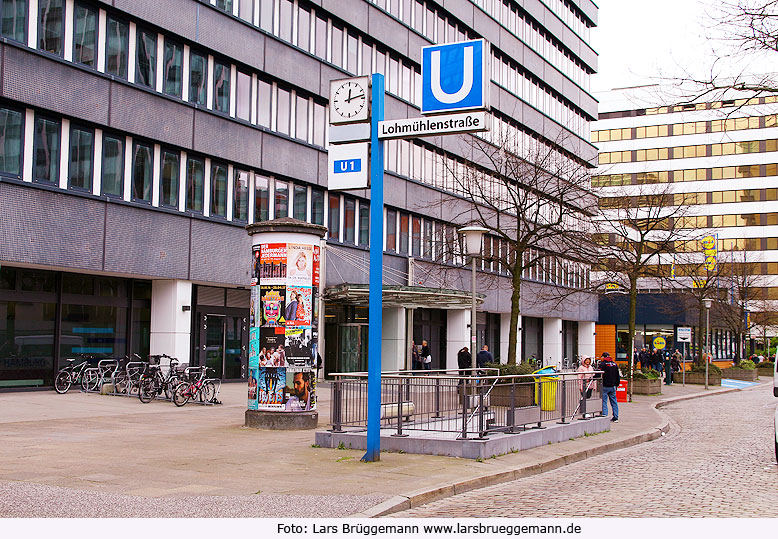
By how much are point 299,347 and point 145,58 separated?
14911mm

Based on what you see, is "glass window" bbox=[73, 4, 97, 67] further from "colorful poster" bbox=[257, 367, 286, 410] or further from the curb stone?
the curb stone

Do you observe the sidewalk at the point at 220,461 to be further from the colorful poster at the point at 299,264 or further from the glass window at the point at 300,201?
the glass window at the point at 300,201

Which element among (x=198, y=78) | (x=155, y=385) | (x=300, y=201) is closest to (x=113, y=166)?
(x=198, y=78)

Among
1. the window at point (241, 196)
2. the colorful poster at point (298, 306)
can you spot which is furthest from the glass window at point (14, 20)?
the colorful poster at point (298, 306)

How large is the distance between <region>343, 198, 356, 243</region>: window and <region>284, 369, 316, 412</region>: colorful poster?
20.5m

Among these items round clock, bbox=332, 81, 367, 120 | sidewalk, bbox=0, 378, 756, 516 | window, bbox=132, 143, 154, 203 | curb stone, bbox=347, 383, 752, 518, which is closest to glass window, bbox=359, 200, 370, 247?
window, bbox=132, 143, 154, 203

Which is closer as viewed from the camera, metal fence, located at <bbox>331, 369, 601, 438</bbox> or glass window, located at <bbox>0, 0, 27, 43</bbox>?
metal fence, located at <bbox>331, 369, 601, 438</bbox>

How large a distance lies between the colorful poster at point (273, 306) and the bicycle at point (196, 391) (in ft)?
20.6

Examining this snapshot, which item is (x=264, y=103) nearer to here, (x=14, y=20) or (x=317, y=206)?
(x=317, y=206)

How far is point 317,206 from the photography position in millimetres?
35375

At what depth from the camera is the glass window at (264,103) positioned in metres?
32.6

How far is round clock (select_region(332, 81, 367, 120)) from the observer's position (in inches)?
511

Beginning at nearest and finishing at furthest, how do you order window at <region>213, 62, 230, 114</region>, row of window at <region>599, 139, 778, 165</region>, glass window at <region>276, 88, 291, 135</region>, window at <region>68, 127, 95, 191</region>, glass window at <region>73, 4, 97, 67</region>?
window at <region>68, 127, 95, 191</region>, glass window at <region>73, 4, 97, 67</region>, window at <region>213, 62, 230, 114</region>, glass window at <region>276, 88, 291, 135</region>, row of window at <region>599, 139, 778, 165</region>

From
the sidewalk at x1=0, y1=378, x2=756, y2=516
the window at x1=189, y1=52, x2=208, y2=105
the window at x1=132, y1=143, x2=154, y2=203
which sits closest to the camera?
the sidewalk at x1=0, y1=378, x2=756, y2=516
